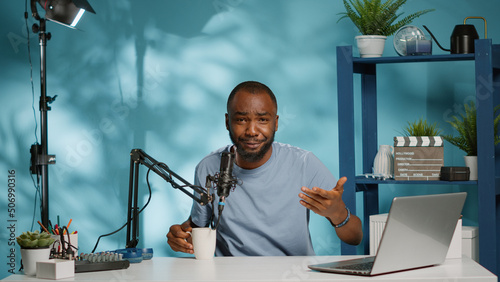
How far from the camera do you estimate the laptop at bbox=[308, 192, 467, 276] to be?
6.27 feet

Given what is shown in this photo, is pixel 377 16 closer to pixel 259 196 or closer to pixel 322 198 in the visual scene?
pixel 259 196

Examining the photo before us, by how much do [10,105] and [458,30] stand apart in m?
3.14

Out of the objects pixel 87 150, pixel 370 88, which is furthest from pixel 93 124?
pixel 370 88

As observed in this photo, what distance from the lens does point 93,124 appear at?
179 inches

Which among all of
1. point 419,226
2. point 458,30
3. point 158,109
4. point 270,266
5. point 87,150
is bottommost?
point 270,266

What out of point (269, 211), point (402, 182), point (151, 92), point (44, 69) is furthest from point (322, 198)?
point (151, 92)

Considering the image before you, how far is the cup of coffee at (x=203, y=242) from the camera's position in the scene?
233cm

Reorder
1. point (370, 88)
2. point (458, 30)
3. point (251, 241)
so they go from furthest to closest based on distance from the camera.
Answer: point (370, 88)
point (458, 30)
point (251, 241)

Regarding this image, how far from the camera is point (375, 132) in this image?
3.92m

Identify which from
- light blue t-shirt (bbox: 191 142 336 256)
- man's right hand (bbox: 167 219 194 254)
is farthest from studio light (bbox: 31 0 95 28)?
man's right hand (bbox: 167 219 194 254)

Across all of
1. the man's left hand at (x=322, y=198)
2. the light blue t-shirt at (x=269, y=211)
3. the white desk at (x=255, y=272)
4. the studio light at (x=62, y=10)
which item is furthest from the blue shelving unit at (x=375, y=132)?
the studio light at (x=62, y=10)

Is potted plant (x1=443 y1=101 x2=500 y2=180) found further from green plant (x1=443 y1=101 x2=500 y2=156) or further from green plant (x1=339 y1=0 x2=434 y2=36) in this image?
green plant (x1=339 y1=0 x2=434 y2=36)

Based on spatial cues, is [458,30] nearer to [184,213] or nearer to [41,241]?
[184,213]

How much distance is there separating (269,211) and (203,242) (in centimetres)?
41
